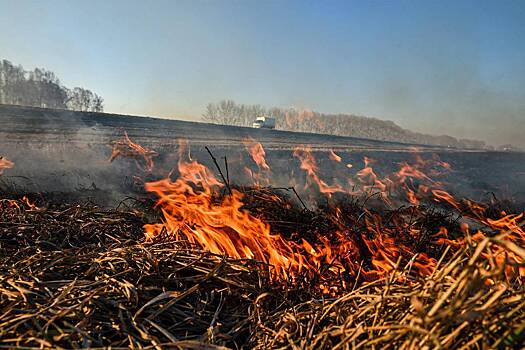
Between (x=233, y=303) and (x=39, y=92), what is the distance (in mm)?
54597

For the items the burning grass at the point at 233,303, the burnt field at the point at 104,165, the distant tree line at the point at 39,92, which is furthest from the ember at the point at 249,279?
the distant tree line at the point at 39,92

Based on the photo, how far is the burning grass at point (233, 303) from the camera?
1083 millimetres

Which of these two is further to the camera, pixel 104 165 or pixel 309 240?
pixel 104 165

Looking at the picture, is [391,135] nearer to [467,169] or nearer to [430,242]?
[467,169]

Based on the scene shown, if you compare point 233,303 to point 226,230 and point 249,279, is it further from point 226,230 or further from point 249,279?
point 226,230

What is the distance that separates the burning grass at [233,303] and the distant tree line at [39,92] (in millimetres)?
49957

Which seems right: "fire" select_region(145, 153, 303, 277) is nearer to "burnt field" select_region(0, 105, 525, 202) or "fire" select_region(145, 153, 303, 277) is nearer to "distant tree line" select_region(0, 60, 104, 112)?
"burnt field" select_region(0, 105, 525, 202)

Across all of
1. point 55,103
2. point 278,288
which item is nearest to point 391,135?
point 55,103

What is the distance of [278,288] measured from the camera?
7.52 feet

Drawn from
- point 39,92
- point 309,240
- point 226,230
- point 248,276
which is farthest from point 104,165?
point 39,92

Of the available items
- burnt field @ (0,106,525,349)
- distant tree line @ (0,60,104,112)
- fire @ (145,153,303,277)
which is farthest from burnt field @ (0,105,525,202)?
distant tree line @ (0,60,104,112)

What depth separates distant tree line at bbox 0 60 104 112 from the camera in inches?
1796

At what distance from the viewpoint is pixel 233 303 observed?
2059 millimetres

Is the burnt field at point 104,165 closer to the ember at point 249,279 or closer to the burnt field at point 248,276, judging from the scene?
the burnt field at point 248,276
